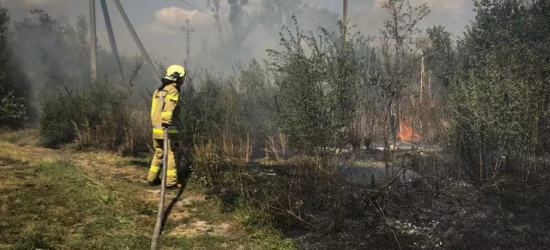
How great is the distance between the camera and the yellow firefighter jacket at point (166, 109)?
215 inches

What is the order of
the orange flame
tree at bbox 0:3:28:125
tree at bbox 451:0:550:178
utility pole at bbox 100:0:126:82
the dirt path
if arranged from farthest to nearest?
1. utility pole at bbox 100:0:126:82
2. tree at bbox 0:3:28:125
3. the orange flame
4. tree at bbox 451:0:550:178
5. the dirt path

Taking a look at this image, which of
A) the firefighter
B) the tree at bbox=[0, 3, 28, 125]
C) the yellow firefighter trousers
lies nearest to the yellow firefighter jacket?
the firefighter

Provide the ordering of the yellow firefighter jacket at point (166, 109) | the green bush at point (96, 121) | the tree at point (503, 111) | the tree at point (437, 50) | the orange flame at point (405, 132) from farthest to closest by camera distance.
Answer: the tree at point (437, 50) → the orange flame at point (405, 132) → the green bush at point (96, 121) → the yellow firefighter jacket at point (166, 109) → the tree at point (503, 111)

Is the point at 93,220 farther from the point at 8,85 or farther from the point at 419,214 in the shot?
the point at 8,85

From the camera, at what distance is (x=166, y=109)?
5.55 m

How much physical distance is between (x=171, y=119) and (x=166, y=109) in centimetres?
17

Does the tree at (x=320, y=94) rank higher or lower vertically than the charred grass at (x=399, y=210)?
higher

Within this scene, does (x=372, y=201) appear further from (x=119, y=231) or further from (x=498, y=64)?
(x=498, y=64)

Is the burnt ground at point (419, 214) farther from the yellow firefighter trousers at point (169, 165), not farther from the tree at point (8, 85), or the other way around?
the tree at point (8, 85)

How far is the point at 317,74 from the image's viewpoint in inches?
213

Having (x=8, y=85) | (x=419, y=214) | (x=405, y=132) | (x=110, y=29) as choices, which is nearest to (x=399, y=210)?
(x=419, y=214)

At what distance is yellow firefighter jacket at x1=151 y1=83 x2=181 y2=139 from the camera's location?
546cm

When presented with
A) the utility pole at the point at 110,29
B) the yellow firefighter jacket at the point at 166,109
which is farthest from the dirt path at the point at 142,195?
the utility pole at the point at 110,29

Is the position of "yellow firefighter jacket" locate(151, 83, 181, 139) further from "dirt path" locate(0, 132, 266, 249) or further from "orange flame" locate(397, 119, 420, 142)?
"orange flame" locate(397, 119, 420, 142)
